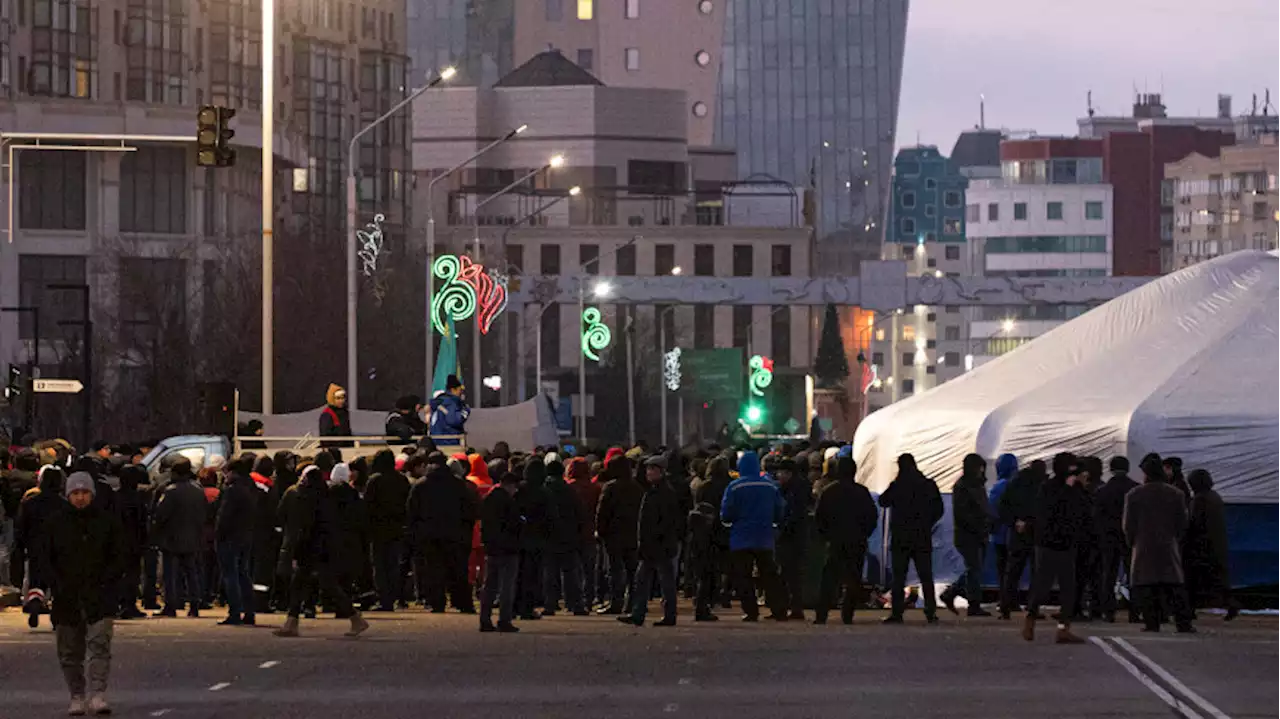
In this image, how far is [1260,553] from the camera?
3303 cm

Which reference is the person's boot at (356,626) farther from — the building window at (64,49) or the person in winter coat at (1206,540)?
the building window at (64,49)

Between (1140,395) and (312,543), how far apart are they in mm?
12104

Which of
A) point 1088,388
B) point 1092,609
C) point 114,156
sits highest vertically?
point 114,156

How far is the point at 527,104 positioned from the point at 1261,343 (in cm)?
15434

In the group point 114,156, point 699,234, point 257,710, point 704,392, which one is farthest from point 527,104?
point 257,710

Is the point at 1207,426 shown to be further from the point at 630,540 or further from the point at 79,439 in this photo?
the point at 79,439

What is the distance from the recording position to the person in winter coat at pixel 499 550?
28.5 meters

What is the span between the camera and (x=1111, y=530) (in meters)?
30.2

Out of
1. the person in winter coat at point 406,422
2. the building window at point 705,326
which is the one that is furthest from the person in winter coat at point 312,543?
the building window at point 705,326

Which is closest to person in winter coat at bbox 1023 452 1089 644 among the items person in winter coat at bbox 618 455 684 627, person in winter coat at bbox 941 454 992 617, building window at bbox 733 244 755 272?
person in winter coat at bbox 618 455 684 627

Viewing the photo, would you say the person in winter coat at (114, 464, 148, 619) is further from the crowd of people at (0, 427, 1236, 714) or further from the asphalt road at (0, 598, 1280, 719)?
the asphalt road at (0, 598, 1280, 719)

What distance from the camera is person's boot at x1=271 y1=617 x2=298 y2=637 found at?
27.1m

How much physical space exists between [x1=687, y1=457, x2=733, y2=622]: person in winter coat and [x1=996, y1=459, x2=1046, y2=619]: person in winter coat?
301 centimetres

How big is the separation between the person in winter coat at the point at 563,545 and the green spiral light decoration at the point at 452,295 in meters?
28.0
